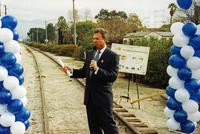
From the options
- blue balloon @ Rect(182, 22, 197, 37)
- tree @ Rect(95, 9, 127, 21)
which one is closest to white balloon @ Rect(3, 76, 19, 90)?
blue balloon @ Rect(182, 22, 197, 37)

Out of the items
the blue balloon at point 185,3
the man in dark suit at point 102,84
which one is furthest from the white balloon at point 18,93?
the blue balloon at point 185,3

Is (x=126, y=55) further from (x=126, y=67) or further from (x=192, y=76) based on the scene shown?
(x=192, y=76)

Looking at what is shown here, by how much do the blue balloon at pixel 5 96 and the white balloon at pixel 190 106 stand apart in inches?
109

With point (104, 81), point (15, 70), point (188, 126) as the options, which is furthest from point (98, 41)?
point (188, 126)

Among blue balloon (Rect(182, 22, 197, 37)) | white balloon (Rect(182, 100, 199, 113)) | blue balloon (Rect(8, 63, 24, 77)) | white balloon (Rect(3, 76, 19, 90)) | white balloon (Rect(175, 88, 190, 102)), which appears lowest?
white balloon (Rect(182, 100, 199, 113))

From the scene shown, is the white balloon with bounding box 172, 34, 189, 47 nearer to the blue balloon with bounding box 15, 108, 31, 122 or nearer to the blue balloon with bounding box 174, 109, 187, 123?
the blue balloon with bounding box 174, 109, 187, 123

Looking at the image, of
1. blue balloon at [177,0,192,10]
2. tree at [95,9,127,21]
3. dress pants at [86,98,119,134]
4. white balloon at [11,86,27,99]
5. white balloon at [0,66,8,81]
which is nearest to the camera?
white balloon at [0,66,8,81]

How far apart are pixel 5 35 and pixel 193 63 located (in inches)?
114

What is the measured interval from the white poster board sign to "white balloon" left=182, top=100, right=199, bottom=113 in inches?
171

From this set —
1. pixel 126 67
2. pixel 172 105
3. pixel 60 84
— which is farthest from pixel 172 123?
pixel 60 84

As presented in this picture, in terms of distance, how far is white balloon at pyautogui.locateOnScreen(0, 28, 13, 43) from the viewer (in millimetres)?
3242

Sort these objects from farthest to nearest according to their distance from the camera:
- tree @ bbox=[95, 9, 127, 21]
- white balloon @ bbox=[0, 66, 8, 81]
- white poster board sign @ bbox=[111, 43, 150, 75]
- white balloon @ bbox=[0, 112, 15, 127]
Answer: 1. tree @ bbox=[95, 9, 127, 21]
2. white poster board sign @ bbox=[111, 43, 150, 75]
3. white balloon @ bbox=[0, 112, 15, 127]
4. white balloon @ bbox=[0, 66, 8, 81]

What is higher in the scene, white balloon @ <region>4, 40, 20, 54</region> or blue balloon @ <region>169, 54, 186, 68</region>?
white balloon @ <region>4, 40, 20, 54</region>

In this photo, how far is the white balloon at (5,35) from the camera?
324cm
